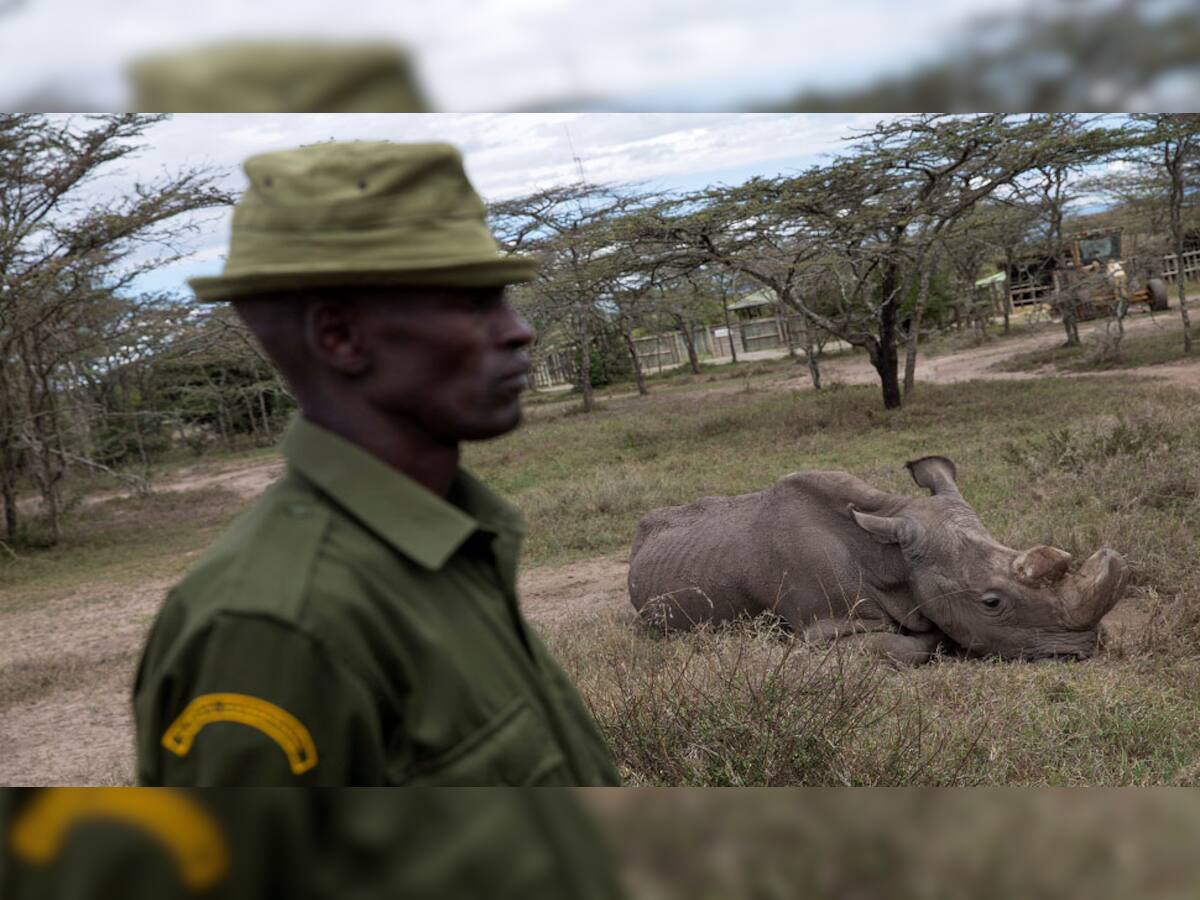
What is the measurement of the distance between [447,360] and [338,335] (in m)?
0.08

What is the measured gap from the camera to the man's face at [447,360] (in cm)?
84

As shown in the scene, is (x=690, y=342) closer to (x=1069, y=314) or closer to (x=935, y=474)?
(x=935, y=474)

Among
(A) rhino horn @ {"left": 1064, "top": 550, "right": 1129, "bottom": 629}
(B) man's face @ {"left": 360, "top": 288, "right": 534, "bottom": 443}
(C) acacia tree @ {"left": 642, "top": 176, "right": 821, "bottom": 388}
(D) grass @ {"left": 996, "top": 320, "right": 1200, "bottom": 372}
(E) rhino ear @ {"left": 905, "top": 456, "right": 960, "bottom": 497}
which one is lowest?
(A) rhino horn @ {"left": 1064, "top": 550, "right": 1129, "bottom": 629}

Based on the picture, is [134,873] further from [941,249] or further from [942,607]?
[941,249]

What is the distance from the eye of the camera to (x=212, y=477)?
3221 mm

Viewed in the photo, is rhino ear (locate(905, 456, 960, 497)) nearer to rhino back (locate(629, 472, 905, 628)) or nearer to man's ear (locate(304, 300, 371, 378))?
rhino back (locate(629, 472, 905, 628))

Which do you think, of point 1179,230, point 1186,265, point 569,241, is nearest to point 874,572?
point 569,241

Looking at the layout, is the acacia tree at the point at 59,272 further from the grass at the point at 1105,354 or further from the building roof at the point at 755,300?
the grass at the point at 1105,354

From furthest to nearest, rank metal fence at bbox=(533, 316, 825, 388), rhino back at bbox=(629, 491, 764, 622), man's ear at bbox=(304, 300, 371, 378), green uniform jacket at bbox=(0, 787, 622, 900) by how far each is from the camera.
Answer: metal fence at bbox=(533, 316, 825, 388) < rhino back at bbox=(629, 491, 764, 622) < man's ear at bbox=(304, 300, 371, 378) < green uniform jacket at bbox=(0, 787, 622, 900)

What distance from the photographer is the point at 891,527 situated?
3762 millimetres

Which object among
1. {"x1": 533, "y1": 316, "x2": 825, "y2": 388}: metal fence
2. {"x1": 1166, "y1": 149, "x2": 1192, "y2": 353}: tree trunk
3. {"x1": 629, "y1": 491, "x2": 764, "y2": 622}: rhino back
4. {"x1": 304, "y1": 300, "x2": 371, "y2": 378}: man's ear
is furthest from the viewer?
{"x1": 1166, "y1": 149, "x2": 1192, "y2": 353}: tree trunk

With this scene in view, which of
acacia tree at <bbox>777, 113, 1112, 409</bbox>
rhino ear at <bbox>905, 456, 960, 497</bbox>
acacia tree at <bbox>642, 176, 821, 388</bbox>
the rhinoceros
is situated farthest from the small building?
rhino ear at <bbox>905, 456, 960, 497</bbox>

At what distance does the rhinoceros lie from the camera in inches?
134

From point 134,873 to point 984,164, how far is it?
4.35 meters
